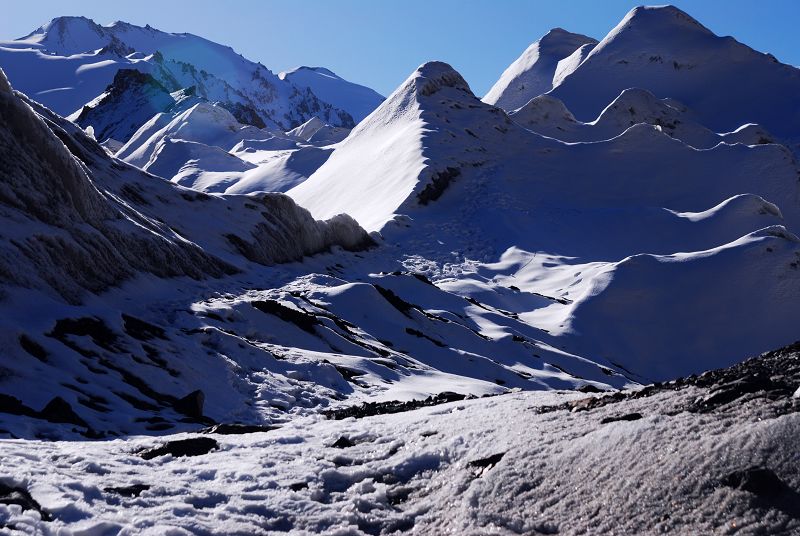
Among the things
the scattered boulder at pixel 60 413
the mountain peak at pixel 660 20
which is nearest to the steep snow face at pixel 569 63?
the mountain peak at pixel 660 20

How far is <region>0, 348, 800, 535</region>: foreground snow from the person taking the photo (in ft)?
18.7

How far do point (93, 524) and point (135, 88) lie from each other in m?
153

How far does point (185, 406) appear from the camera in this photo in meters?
13.3

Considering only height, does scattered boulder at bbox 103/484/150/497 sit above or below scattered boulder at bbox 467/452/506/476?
below

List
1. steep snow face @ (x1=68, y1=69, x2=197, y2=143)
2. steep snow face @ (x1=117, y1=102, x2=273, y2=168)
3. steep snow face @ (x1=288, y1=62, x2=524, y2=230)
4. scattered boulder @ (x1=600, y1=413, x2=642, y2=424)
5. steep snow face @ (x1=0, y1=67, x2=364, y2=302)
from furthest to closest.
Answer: steep snow face @ (x1=68, y1=69, x2=197, y2=143) < steep snow face @ (x1=117, y1=102, x2=273, y2=168) < steep snow face @ (x1=288, y1=62, x2=524, y2=230) < steep snow face @ (x1=0, y1=67, x2=364, y2=302) < scattered boulder @ (x1=600, y1=413, x2=642, y2=424)

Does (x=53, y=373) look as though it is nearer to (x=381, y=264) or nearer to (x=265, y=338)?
(x=265, y=338)

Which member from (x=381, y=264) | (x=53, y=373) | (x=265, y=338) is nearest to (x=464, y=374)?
(x=265, y=338)

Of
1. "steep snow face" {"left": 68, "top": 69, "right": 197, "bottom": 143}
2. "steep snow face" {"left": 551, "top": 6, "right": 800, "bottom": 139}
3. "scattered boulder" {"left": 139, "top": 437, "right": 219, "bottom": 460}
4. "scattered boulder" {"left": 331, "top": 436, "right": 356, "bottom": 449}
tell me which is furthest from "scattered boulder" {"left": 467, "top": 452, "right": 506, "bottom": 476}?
"steep snow face" {"left": 68, "top": 69, "right": 197, "bottom": 143}

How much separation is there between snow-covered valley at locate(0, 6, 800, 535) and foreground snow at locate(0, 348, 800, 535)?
0.03 metres

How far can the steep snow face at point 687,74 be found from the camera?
97.2 meters

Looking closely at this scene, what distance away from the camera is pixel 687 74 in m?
100

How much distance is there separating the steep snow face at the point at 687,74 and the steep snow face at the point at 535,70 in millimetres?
8114

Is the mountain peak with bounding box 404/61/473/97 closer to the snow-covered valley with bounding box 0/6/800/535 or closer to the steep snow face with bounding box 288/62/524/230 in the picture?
the steep snow face with bounding box 288/62/524/230

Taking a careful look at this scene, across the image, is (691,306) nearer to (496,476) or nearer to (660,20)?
(496,476)
